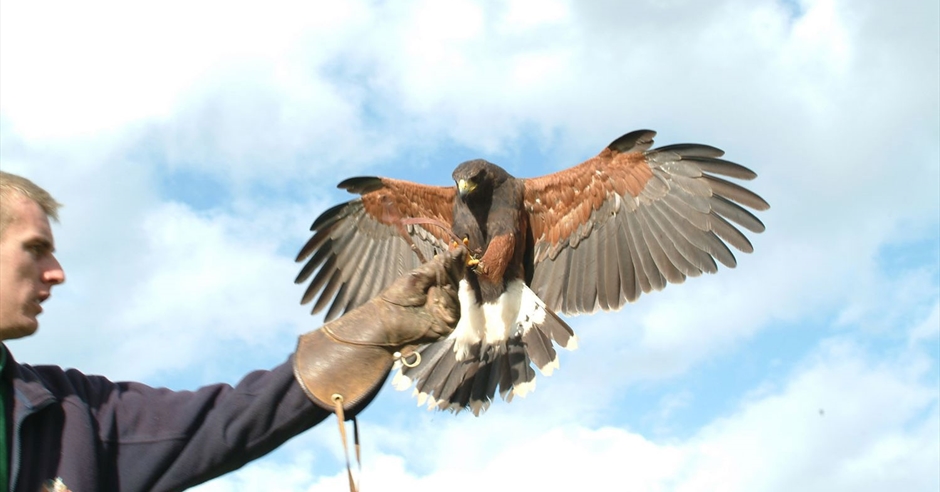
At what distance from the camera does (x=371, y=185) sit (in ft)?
23.1

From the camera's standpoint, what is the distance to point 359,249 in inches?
289

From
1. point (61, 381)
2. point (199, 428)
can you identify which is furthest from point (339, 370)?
point (61, 381)

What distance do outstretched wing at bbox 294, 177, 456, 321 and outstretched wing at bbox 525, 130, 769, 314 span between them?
0.89 meters

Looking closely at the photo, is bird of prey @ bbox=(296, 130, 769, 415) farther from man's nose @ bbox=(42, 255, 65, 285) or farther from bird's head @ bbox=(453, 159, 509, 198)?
man's nose @ bbox=(42, 255, 65, 285)

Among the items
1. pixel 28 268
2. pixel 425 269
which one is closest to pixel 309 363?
pixel 425 269

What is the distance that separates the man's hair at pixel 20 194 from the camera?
1.80m

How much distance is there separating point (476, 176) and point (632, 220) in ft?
3.99

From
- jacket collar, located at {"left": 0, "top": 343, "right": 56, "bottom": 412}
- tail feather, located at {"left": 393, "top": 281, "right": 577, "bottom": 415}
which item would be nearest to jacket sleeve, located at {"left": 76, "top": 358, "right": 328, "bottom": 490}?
jacket collar, located at {"left": 0, "top": 343, "right": 56, "bottom": 412}

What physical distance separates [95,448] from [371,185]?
527cm

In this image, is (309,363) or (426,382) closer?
(309,363)

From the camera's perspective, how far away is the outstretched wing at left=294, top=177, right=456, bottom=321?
7.20 meters

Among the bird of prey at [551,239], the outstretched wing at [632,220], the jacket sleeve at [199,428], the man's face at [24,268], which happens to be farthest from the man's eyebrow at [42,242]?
the outstretched wing at [632,220]

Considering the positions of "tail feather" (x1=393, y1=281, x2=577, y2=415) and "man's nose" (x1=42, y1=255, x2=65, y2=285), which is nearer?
"man's nose" (x1=42, y1=255, x2=65, y2=285)

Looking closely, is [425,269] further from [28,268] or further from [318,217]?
[318,217]
